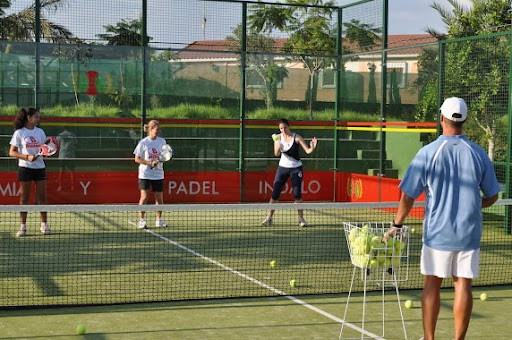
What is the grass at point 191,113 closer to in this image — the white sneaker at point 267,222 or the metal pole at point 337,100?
the metal pole at point 337,100

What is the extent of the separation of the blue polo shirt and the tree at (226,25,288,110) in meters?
11.7

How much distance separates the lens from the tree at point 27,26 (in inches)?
618

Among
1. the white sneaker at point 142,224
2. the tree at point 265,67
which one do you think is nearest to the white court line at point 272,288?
the white sneaker at point 142,224

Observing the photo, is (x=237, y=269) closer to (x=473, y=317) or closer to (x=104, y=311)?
(x=104, y=311)

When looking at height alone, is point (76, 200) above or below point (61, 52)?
below

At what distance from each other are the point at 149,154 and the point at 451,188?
7.52 meters

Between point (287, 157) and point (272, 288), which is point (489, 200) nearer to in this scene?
point (272, 288)

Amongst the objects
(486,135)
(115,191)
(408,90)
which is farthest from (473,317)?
(115,191)

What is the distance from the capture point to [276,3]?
57.0 ft

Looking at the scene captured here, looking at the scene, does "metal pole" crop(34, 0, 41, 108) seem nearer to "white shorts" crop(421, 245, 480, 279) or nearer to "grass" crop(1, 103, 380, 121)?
"grass" crop(1, 103, 380, 121)

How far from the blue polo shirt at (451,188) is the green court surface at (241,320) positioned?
1264 millimetres

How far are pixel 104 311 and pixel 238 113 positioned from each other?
402 inches

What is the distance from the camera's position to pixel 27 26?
1584 centimetres

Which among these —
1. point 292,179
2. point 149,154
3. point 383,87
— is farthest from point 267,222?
point 383,87
